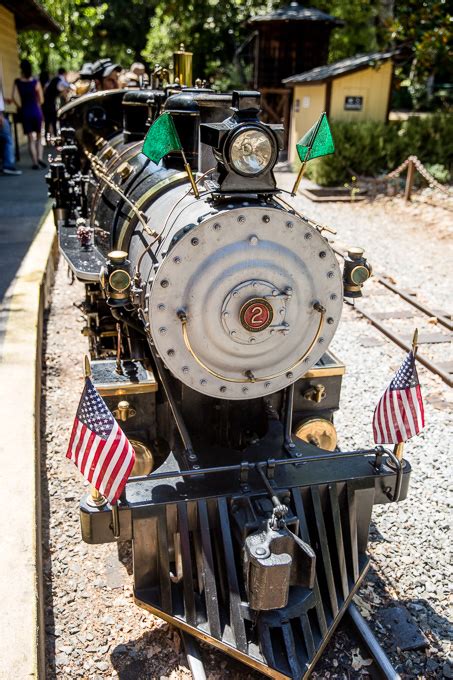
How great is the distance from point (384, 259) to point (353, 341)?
384cm

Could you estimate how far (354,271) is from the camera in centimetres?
356

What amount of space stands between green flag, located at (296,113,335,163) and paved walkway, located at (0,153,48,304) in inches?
164

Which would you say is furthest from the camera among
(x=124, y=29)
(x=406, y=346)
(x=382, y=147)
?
(x=124, y=29)

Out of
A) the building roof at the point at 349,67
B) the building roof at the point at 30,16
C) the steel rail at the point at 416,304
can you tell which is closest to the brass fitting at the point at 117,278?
the steel rail at the point at 416,304

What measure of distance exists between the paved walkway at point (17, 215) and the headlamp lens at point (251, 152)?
4232 mm

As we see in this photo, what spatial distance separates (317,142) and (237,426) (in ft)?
5.53

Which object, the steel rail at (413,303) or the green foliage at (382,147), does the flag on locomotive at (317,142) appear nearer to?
the steel rail at (413,303)

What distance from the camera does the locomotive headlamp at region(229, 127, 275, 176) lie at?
118 inches

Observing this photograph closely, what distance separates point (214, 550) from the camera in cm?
327

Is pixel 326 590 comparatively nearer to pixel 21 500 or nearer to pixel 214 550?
pixel 214 550

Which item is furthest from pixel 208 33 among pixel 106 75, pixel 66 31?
pixel 106 75

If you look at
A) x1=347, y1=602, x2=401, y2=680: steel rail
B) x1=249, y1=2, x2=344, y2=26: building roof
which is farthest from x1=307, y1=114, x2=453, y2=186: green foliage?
x1=347, y1=602, x2=401, y2=680: steel rail

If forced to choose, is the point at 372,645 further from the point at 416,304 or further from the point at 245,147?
the point at 416,304

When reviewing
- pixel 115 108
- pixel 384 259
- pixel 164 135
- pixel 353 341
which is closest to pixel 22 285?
pixel 115 108
